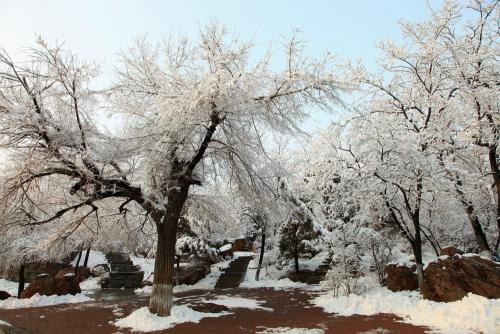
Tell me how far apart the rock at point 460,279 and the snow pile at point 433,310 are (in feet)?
1.67

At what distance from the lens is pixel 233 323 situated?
33.0 feet

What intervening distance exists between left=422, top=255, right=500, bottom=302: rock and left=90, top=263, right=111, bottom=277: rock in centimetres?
2080

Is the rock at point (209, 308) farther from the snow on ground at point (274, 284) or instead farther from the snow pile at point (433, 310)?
the snow on ground at point (274, 284)

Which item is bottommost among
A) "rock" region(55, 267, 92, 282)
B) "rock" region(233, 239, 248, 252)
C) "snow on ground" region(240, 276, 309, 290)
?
"snow on ground" region(240, 276, 309, 290)

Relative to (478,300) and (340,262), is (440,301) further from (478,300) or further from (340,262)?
(340,262)

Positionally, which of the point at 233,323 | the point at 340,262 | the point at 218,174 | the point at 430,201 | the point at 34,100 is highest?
the point at 34,100

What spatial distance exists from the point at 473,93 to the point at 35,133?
13082 millimetres

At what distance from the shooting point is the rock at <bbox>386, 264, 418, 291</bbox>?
13766 mm

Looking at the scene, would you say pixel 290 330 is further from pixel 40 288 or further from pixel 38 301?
pixel 40 288

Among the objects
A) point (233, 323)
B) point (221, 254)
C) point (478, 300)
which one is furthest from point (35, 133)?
point (221, 254)

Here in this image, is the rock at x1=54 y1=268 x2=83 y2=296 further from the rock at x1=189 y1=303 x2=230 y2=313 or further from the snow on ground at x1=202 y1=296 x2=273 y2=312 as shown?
the rock at x1=189 y1=303 x2=230 y2=313

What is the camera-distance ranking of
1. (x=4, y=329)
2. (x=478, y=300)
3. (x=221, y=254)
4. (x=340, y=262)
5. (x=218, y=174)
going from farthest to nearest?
(x=221, y=254) → (x=340, y=262) → (x=218, y=174) → (x=4, y=329) → (x=478, y=300)

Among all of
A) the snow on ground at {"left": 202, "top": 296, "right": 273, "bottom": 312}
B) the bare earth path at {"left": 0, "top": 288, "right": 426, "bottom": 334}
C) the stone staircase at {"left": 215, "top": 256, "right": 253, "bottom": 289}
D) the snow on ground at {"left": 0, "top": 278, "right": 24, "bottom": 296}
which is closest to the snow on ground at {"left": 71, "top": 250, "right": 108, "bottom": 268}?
the snow on ground at {"left": 0, "top": 278, "right": 24, "bottom": 296}

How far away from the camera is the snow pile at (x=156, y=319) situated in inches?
371
